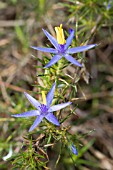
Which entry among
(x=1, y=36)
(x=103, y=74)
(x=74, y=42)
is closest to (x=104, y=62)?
(x=103, y=74)

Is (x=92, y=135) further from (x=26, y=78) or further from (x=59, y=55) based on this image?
(x=59, y=55)

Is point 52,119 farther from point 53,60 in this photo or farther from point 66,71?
point 66,71

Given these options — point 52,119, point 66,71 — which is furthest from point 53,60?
point 66,71

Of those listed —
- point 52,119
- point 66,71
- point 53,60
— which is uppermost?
point 53,60

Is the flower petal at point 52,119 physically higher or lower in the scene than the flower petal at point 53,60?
lower

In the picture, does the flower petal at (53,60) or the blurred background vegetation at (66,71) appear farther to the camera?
the blurred background vegetation at (66,71)

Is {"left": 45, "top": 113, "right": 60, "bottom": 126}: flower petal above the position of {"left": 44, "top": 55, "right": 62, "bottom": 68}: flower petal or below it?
below

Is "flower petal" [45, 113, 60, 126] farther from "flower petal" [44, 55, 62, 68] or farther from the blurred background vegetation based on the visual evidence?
the blurred background vegetation

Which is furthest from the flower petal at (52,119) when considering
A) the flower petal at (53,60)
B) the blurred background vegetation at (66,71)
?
the blurred background vegetation at (66,71)

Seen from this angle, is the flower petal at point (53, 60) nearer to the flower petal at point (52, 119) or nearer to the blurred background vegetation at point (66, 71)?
the flower petal at point (52, 119)

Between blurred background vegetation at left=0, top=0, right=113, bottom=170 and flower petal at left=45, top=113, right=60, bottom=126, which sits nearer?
flower petal at left=45, top=113, right=60, bottom=126

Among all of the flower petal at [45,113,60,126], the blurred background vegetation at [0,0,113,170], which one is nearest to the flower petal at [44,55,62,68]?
the flower petal at [45,113,60,126]
